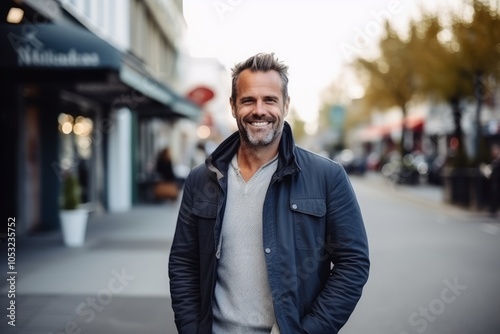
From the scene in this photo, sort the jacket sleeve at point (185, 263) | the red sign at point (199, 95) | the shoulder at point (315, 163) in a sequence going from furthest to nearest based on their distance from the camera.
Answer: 1. the red sign at point (199, 95)
2. the jacket sleeve at point (185, 263)
3. the shoulder at point (315, 163)

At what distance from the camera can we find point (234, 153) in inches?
98.3

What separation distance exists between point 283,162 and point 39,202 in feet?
32.6

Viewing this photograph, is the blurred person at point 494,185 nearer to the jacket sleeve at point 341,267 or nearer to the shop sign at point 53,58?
the shop sign at point 53,58

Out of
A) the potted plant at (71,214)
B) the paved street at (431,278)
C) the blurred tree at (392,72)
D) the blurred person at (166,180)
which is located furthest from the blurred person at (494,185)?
the blurred tree at (392,72)

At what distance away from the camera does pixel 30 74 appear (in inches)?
330

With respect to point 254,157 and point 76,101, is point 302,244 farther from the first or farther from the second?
point 76,101

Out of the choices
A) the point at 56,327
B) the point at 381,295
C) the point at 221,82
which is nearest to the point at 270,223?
the point at 56,327

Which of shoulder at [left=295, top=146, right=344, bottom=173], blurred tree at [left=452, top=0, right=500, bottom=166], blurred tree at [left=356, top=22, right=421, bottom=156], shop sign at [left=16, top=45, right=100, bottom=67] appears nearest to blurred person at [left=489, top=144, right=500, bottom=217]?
blurred tree at [left=452, top=0, right=500, bottom=166]

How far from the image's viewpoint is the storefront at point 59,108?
765cm

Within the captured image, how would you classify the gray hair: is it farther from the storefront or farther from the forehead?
the storefront

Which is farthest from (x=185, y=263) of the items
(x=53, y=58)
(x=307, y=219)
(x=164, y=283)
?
(x=53, y=58)

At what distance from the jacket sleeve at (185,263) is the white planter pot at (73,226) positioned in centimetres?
721

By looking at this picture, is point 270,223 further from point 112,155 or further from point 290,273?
point 112,155

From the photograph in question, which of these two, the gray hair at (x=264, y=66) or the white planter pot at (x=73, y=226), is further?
the white planter pot at (x=73, y=226)
